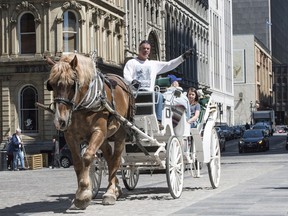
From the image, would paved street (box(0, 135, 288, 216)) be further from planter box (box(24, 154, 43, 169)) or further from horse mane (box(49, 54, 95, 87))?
planter box (box(24, 154, 43, 169))

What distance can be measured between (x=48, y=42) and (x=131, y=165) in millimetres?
36360

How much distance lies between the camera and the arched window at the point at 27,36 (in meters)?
A: 51.1

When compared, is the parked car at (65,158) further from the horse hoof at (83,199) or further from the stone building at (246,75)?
the stone building at (246,75)

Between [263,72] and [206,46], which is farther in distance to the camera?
[263,72]

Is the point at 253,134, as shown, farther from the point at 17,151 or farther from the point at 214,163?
the point at 214,163

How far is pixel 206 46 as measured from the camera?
106m

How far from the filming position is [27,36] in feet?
168

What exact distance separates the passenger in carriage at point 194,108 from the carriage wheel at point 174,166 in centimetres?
155

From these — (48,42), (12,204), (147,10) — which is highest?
(147,10)

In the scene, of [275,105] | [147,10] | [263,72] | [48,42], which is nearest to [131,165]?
[48,42]

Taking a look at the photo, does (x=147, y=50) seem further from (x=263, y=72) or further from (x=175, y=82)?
(x=263, y=72)

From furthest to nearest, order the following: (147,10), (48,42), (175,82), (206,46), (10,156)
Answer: (206,46) < (147,10) < (48,42) < (10,156) < (175,82)

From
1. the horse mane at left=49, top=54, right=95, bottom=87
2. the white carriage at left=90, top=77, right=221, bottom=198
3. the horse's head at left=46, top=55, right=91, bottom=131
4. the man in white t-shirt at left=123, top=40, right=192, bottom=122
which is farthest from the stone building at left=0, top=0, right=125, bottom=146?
the horse's head at left=46, top=55, right=91, bottom=131

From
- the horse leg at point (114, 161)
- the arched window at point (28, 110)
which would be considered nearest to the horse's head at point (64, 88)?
the horse leg at point (114, 161)
